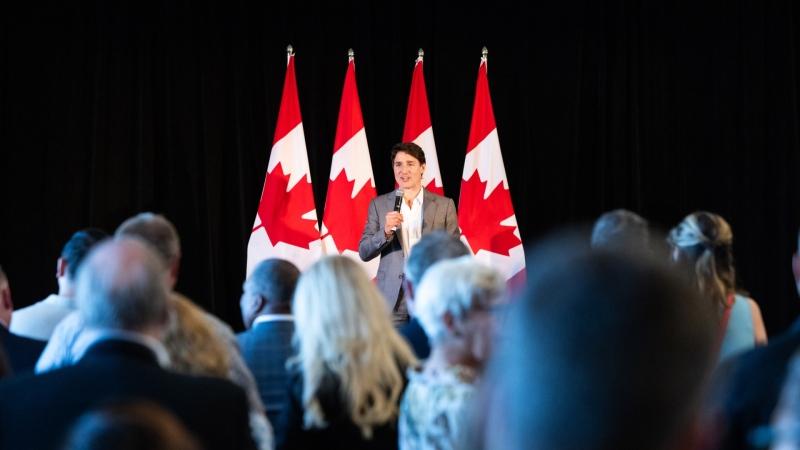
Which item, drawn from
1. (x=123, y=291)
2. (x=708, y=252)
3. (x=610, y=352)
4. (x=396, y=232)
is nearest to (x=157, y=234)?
(x=123, y=291)

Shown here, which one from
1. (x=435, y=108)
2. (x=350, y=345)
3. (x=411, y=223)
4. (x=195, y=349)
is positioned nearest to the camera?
(x=195, y=349)

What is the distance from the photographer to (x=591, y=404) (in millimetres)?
647

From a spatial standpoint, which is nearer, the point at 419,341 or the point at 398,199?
the point at 419,341

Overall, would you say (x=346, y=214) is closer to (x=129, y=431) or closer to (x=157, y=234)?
(x=157, y=234)

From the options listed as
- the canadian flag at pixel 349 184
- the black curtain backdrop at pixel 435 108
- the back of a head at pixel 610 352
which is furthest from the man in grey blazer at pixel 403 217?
the back of a head at pixel 610 352

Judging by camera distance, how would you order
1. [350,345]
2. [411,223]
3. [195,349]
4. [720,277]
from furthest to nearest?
[411,223]
[720,277]
[350,345]
[195,349]

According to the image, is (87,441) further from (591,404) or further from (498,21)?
(498,21)

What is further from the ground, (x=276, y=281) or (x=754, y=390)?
(x=276, y=281)

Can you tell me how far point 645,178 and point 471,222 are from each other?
154 cm

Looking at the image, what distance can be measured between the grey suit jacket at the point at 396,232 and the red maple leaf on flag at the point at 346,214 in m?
0.58

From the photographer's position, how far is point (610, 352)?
0.64 meters

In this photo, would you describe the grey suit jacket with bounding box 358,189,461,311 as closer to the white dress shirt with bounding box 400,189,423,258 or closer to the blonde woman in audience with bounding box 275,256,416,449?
the white dress shirt with bounding box 400,189,423,258

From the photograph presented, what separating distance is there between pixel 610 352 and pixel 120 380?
3.61ft

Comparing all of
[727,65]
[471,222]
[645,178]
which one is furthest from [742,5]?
[471,222]
